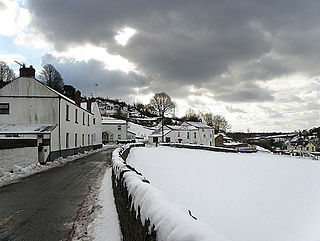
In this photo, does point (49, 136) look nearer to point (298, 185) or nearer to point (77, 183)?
point (77, 183)

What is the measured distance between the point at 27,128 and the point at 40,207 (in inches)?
599

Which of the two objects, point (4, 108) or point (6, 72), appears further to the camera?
point (6, 72)

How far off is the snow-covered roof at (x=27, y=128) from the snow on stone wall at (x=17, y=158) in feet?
9.25

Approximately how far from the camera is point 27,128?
65.4 ft

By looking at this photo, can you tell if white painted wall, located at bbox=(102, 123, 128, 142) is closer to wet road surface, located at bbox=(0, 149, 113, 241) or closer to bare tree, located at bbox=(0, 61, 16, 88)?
bare tree, located at bbox=(0, 61, 16, 88)

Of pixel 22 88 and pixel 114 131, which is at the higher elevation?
pixel 22 88

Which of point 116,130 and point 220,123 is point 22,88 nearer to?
point 116,130

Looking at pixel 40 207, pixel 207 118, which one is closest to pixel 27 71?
pixel 40 207

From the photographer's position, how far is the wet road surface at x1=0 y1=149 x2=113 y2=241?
5.22 meters

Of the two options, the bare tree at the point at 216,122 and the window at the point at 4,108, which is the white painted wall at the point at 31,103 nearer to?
the window at the point at 4,108

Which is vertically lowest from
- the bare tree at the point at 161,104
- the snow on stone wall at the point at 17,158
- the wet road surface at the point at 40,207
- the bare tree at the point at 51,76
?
the wet road surface at the point at 40,207

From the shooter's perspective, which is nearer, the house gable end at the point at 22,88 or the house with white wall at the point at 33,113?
the house with white wall at the point at 33,113

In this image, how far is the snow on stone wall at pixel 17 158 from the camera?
12.6m

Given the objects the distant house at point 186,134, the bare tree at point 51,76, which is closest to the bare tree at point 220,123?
the distant house at point 186,134
